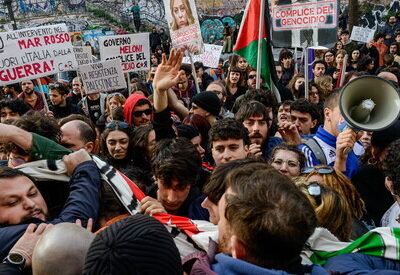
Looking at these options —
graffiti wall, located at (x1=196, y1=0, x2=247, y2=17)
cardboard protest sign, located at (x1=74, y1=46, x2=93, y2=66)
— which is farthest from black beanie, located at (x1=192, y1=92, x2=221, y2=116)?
graffiti wall, located at (x1=196, y1=0, x2=247, y2=17)

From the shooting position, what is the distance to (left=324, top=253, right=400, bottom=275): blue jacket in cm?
155

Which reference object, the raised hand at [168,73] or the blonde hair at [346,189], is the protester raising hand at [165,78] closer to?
the raised hand at [168,73]

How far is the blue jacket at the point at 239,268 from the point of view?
4.04 ft

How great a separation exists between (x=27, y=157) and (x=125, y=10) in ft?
95.1

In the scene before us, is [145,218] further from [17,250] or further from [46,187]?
[46,187]

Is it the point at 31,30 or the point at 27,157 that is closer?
the point at 27,157

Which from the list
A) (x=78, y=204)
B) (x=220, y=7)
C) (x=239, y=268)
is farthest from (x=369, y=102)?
(x=220, y=7)

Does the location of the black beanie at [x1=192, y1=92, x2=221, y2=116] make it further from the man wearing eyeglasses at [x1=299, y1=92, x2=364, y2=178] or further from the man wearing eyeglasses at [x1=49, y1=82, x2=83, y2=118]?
the man wearing eyeglasses at [x1=49, y1=82, x2=83, y2=118]

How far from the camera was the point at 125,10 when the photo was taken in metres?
29.3

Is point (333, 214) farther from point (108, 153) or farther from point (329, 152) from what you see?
point (108, 153)

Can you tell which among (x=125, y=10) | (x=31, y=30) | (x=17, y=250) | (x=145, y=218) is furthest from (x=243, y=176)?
(x=125, y=10)

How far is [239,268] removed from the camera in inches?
49.9

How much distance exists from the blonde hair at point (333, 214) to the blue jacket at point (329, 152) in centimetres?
118

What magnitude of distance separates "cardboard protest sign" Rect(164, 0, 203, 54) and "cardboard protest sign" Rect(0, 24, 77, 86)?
4.56 feet
